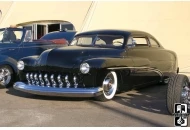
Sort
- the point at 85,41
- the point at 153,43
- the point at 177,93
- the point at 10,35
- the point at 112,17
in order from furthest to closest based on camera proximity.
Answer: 1. the point at 112,17
2. the point at 10,35
3. the point at 153,43
4. the point at 85,41
5. the point at 177,93

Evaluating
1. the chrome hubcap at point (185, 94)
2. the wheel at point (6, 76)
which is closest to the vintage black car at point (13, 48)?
the wheel at point (6, 76)

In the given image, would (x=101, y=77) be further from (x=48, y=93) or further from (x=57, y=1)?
(x=57, y=1)

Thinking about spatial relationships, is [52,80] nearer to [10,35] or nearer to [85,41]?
[85,41]

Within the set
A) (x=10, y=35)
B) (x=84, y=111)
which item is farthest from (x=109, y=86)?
(x=10, y=35)

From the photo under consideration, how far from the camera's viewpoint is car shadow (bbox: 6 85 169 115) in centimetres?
535

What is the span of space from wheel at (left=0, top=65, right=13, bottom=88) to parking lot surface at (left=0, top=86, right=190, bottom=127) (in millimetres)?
991

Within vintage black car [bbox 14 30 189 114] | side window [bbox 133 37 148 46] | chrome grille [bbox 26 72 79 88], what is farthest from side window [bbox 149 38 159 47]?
chrome grille [bbox 26 72 79 88]

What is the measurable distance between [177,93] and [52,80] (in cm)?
231

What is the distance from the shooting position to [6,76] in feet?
24.9

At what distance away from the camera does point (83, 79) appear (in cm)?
562

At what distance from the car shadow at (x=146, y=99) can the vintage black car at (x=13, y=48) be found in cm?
274

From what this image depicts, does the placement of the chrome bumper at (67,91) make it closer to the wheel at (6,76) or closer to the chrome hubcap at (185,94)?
the chrome hubcap at (185,94)

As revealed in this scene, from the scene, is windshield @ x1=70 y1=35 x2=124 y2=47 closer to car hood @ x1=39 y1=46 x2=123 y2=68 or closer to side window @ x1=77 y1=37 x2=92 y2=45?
side window @ x1=77 y1=37 x2=92 y2=45

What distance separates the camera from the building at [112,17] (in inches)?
537
